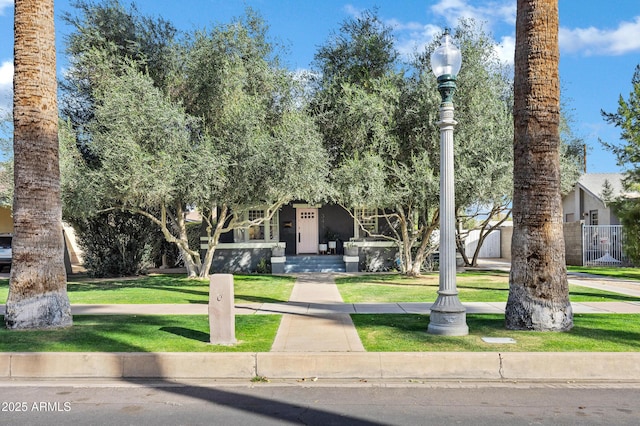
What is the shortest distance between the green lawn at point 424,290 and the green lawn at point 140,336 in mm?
4021

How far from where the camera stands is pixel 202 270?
58.2ft

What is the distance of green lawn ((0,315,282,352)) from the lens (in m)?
7.06

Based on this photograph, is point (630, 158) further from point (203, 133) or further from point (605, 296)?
point (203, 133)

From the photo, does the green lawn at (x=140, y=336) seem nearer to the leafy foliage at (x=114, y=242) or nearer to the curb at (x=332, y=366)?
the curb at (x=332, y=366)

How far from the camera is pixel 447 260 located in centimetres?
786

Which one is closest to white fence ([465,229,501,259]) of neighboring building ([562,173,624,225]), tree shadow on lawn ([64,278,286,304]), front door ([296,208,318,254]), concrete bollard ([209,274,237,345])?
neighboring building ([562,173,624,225])

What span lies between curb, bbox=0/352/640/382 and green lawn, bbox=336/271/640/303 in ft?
17.4

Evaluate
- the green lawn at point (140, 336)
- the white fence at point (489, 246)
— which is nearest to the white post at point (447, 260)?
the green lawn at point (140, 336)

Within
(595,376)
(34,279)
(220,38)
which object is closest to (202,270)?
(220,38)

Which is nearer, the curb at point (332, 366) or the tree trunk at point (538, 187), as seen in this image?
the curb at point (332, 366)

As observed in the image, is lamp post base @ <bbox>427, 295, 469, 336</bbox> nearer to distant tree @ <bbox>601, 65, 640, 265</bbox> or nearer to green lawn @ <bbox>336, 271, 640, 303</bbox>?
green lawn @ <bbox>336, 271, 640, 303</bbox>

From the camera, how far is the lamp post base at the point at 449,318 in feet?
25.4

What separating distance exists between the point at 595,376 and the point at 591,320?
9.70ft

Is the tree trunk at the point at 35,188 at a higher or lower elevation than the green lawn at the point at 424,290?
higher
